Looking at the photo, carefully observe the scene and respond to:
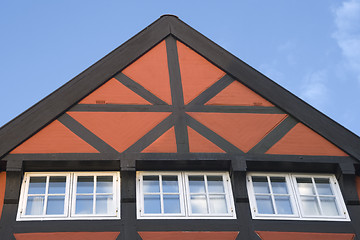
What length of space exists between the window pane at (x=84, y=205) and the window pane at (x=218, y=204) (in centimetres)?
183

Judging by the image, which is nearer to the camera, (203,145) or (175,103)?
(203,145)

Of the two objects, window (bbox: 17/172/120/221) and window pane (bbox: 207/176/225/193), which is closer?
window (bbox: 17/172/120/221)

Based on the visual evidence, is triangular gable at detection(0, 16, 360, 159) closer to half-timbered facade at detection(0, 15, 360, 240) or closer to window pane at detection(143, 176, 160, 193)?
half-timbered facade at detection(0, 15, 360, 240)

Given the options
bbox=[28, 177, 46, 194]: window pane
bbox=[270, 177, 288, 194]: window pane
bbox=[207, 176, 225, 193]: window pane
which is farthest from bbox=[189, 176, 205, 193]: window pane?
bbox=[28, 177, 46, 194]: window pane

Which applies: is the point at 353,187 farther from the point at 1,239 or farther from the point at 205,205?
the point at 1,239

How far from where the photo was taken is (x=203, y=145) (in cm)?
990

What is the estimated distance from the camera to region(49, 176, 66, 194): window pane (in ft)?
30.7

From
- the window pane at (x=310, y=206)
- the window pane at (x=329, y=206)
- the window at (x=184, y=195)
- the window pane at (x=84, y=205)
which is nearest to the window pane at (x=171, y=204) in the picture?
the window at (x=184, y=195)

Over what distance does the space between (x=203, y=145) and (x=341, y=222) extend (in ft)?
8.02

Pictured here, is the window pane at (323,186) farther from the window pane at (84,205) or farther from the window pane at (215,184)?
the window pane at (84,205)

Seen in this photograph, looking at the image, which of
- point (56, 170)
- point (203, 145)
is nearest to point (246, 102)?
point (203, 145)

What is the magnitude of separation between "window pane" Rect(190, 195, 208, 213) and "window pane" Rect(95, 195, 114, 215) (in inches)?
48.2

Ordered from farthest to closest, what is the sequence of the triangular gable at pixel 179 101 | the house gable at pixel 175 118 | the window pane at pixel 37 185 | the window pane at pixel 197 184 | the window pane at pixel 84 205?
the triangular gable at pixel 179 101 < the house gable at pixel 175 118 < the window pane at pixel 197 184 < the window pane at pixel 37 185 < the window pane at pixel 84 205

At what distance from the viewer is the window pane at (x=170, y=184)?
9.52 m
